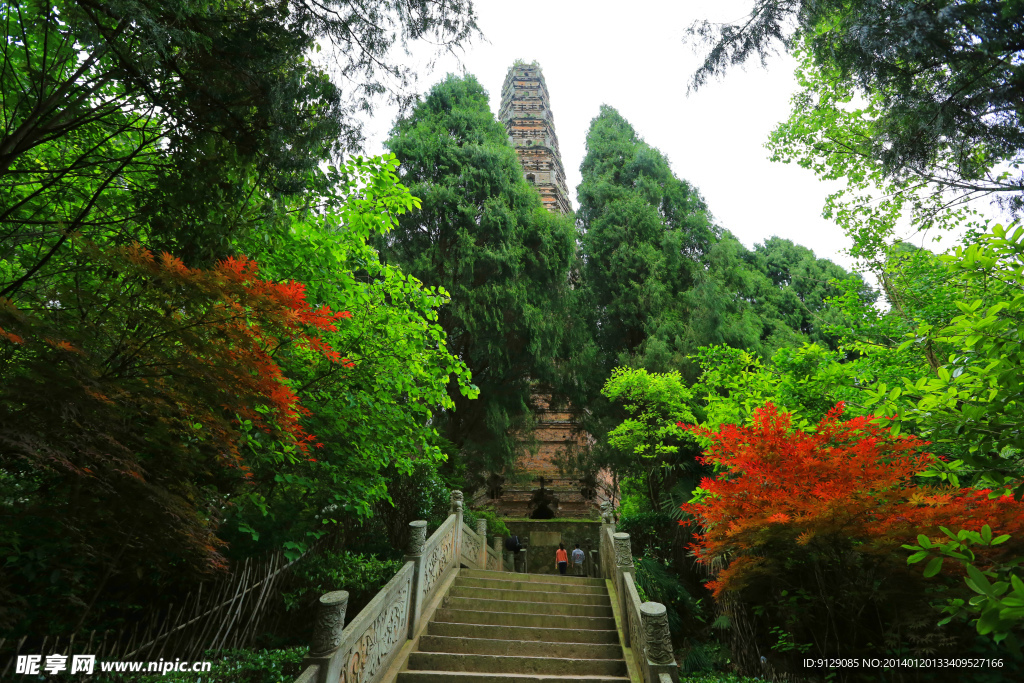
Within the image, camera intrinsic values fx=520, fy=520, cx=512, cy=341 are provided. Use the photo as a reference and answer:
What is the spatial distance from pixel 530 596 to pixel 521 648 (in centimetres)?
160

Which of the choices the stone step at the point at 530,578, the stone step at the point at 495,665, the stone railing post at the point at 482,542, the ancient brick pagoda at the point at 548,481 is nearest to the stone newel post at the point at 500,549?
the stone railing post at the point at 482,542

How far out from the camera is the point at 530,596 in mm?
6984

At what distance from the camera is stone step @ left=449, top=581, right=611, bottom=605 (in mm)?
6926

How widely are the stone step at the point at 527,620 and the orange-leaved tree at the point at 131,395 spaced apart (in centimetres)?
318

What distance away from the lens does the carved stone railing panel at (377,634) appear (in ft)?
13.0

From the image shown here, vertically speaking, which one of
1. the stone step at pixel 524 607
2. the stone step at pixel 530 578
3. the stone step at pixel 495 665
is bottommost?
the stone step at pixel 495 665

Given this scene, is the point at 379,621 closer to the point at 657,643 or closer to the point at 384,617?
the point at 384,617

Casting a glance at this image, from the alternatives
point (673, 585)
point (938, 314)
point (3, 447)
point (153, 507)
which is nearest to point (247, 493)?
point (153, 507)

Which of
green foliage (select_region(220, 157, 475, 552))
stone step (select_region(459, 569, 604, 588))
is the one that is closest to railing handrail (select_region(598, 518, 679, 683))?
stone step (select_region(459, 569, 604, 588))

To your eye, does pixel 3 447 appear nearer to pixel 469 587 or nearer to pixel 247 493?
pixel 247 493

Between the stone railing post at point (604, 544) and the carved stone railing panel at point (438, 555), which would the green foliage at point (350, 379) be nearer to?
the carved stone railing panel at point (438, 555)

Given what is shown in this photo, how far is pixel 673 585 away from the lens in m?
8.87

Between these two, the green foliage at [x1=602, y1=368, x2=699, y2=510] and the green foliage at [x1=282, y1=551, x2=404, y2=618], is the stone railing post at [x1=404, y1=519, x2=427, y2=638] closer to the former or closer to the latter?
the green foliage at [x1=282, y1=551, x2=404, y2=618]

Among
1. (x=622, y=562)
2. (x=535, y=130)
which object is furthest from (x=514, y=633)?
(x=535, y=130)
